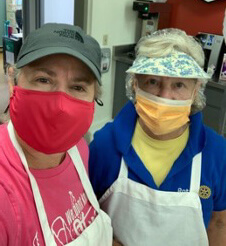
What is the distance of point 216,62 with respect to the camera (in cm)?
302

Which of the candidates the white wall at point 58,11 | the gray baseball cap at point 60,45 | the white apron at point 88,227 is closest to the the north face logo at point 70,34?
the gray baseball cap at point 60,45

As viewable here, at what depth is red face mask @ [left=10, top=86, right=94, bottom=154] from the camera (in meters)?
0.84

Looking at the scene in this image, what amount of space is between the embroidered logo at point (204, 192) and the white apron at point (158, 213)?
2 centimetres

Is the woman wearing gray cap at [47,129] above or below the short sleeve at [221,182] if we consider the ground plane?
above

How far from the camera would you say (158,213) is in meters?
1.20

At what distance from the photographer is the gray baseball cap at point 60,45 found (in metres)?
0.82

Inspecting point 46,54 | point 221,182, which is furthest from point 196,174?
point 46,54

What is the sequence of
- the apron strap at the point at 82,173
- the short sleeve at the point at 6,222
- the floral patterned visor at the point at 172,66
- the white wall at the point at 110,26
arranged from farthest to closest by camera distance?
the white wall at the point at 110,26 → the floral patterned visor at the point at 172,66 → the apron strap at the point at 82,173 → the short sleeve at the point at 6,222

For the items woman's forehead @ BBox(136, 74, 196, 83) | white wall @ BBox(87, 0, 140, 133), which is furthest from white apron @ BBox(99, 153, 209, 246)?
white wall @ BBox(87, 0, 140, 133)

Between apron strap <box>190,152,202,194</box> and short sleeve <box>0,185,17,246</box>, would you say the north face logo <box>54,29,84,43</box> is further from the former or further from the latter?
apron strap <box>190,152,202,194</box>

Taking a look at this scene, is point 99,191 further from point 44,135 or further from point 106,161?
point 44,135

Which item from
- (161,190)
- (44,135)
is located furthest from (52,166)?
(161,190)

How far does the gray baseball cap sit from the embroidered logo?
61cm

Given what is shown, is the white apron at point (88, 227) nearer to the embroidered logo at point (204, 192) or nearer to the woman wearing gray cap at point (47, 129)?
the woman wearing gray cap at point (47, 129)
